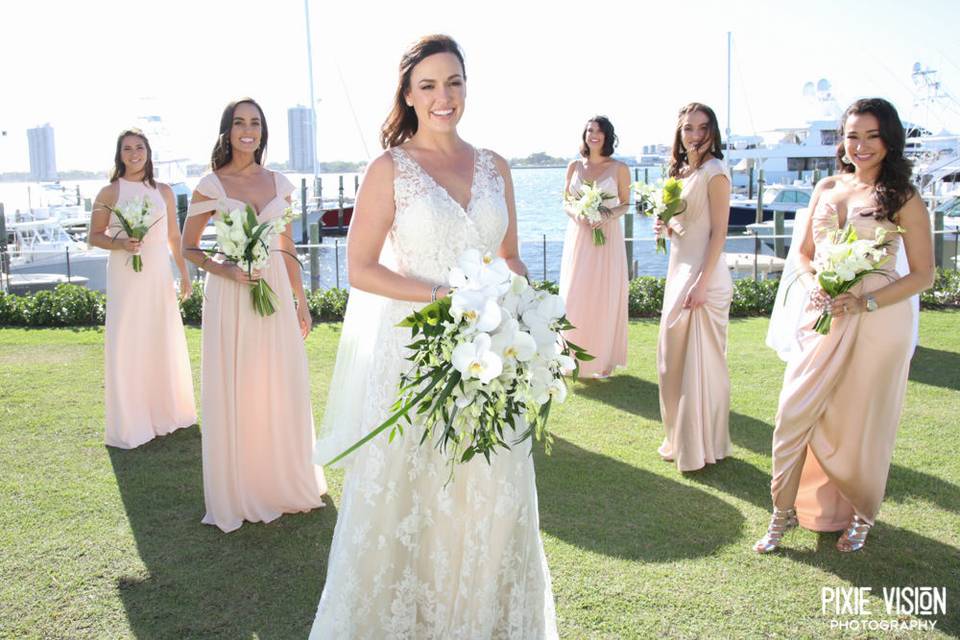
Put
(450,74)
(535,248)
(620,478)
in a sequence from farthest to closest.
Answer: (535,248)
(620,478)
(450,74)

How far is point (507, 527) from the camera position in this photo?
3631 mm

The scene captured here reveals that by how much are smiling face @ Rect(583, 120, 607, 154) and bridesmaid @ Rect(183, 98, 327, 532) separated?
13.7 feet

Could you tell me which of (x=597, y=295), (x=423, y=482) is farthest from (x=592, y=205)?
(x=423, y=482)

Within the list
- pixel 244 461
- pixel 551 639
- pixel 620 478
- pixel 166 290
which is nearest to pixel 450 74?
pixel 551 639

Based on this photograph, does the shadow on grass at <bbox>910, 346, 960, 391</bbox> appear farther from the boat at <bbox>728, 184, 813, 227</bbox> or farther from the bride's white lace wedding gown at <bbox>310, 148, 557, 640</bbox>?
the boat at <bbox>728, 184, 813, 227</bbox>

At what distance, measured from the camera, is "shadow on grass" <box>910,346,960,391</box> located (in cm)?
894

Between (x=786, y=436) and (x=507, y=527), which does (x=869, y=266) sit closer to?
(x=786, y=436)

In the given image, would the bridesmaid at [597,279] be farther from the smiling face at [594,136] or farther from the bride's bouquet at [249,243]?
the bride's bouquet at [249,243]

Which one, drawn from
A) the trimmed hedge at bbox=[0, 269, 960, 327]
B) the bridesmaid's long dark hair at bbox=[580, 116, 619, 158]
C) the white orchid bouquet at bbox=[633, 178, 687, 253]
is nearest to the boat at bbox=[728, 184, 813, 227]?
the trimmed hedge at bbox=[0, 269, 960, 327]

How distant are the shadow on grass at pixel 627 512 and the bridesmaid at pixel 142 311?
11.2 feet

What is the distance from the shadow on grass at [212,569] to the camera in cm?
434

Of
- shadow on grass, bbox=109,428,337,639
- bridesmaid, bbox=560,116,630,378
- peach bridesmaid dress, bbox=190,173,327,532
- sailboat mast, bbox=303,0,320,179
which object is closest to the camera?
shadow on grass, bbox=109,428,337,639

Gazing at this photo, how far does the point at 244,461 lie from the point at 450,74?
318 cm

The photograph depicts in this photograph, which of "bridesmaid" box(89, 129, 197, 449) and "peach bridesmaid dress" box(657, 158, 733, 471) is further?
"bridesmaid" box(89, 129, 197, 449)
